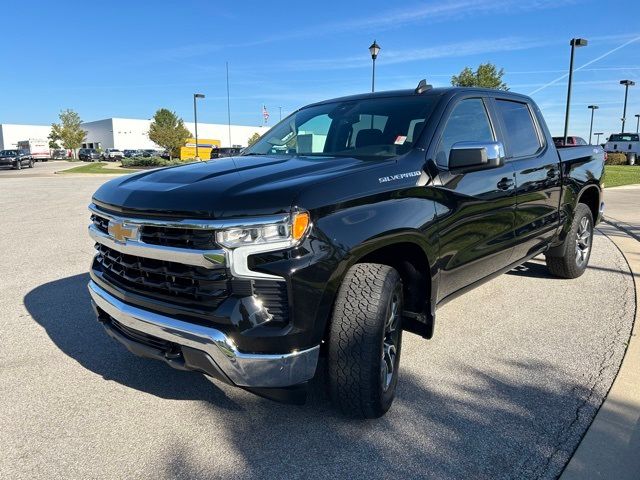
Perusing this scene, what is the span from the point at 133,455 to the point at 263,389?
773 mm

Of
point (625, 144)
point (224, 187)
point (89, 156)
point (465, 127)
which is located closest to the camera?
point (224, 187)

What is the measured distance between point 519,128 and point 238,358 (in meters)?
3.44

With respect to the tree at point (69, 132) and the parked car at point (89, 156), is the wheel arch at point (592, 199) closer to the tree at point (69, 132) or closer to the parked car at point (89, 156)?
the parked car at point (89, 156)

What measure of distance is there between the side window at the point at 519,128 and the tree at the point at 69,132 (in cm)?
8199

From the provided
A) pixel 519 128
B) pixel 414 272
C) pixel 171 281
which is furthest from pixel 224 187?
pixel 519 128

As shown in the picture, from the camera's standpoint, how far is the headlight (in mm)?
2242

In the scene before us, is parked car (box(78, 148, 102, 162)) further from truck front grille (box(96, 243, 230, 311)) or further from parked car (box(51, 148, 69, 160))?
truck front grille (box(96, 243, 230, 311))

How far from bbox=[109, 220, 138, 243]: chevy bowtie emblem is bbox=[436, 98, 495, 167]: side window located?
1903mm

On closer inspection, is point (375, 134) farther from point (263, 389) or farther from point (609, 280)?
point (609, 280)

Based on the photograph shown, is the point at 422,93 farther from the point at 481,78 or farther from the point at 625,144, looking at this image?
the point at 625,144

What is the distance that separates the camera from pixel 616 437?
2.60 meters

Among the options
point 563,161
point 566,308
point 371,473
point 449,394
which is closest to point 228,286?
point 371,473

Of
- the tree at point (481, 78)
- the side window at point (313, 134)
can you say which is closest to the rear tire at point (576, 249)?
the side window at point (313, 134)

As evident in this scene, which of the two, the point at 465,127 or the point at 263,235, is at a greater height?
the point at 465,127
